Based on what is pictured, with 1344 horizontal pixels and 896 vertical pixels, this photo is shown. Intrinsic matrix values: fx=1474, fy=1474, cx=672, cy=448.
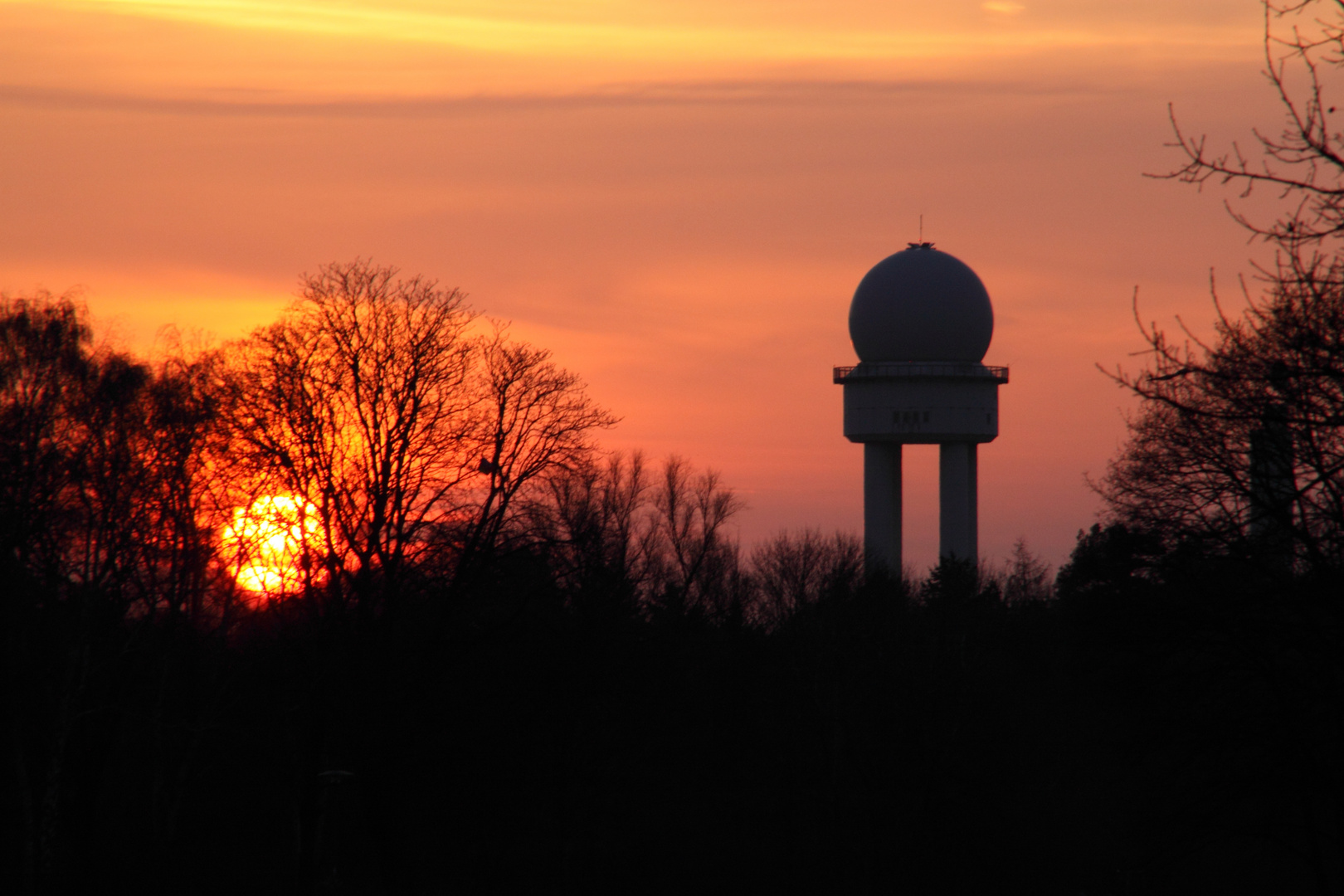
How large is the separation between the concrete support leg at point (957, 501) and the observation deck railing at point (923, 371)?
11.1ft

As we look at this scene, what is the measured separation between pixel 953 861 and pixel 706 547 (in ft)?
102

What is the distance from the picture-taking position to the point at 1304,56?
9.61 meters

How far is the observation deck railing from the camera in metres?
62.1

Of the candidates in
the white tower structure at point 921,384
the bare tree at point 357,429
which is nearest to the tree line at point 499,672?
the bare tree at point 357,429

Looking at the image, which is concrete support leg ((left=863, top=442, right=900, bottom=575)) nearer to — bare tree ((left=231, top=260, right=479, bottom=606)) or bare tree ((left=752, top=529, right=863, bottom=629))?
bare tree ((left=752, top=529, right=863, bottom=629))

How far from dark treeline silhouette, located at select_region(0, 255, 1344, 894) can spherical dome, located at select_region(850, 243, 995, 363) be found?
76.8 feet

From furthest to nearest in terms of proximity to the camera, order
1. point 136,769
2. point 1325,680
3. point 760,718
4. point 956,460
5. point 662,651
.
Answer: point 956,460 < point 760,718 < point 662,651 < point 136,769 < point 1325,680

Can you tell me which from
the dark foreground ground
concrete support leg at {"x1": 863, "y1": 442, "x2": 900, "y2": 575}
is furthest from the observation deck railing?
the dark foreground ground

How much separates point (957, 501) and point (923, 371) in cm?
629

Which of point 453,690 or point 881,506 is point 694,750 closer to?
point 453,690

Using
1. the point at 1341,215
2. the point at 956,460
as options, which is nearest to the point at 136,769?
the point at 1341,215

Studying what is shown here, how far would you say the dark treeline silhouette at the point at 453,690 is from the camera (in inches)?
766

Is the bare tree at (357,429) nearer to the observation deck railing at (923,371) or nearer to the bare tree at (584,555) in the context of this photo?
the bare tree at (584,555)

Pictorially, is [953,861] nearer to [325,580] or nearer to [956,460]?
[325,580]
